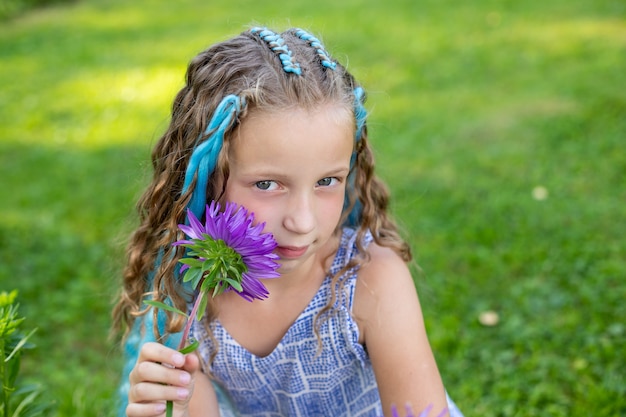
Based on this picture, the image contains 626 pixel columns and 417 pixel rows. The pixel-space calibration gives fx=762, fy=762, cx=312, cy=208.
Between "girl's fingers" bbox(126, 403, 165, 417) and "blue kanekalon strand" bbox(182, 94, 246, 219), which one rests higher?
"blue kanekalon strand" bbox(182, 94, 246, 219)

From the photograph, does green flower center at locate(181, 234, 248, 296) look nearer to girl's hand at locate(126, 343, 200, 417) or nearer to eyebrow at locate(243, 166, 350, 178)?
girl's hand at locate(126, 343, 200, 417)

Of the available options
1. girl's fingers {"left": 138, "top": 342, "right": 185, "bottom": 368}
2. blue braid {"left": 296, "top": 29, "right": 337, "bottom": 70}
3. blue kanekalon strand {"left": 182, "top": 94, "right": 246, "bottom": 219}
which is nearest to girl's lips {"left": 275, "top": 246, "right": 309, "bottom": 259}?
blue kanekalon strand {"left": 182, "top": 94, "right": 246, "bottom": 219}

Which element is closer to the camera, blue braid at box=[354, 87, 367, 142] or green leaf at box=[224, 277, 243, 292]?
green leaf at box=[224, 277, 243, 292]

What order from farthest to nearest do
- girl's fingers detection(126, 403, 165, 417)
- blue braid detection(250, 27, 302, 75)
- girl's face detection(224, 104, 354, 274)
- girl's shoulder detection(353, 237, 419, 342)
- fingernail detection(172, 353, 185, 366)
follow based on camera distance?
girl's shoulder detection(353, 237, 419, 342) < blue braid detection(250, 27, 302, 75) < girl's face detection(224, 104, 354, 274) < girl's fingers detection(126, 403, 165, 417) < fingernail detection(172, 353, 185, 366)

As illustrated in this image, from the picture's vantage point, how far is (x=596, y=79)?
578 centimetres

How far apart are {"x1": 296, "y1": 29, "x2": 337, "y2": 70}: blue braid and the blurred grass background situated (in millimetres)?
A: 179

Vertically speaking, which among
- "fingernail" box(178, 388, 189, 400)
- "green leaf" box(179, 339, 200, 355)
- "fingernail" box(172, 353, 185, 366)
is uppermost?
"green leaf" box(179, 339, 200, 355)

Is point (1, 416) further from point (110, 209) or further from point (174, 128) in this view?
point (110, 209)

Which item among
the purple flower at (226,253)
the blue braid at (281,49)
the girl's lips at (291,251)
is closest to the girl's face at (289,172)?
the girl's lips at (291,251)

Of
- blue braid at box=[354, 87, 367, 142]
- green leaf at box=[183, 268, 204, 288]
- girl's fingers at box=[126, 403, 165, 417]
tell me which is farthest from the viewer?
blue braid at box=[354, 87, 367, 142]

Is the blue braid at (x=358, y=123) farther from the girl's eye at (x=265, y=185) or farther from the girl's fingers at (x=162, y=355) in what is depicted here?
the girl's fingers at (x=162, y=355)

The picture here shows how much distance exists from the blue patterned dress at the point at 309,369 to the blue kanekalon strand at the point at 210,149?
1.59 ft

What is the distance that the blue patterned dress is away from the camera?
2.06 m

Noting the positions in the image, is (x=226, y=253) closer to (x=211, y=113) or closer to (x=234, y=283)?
(x=234, y=283)
